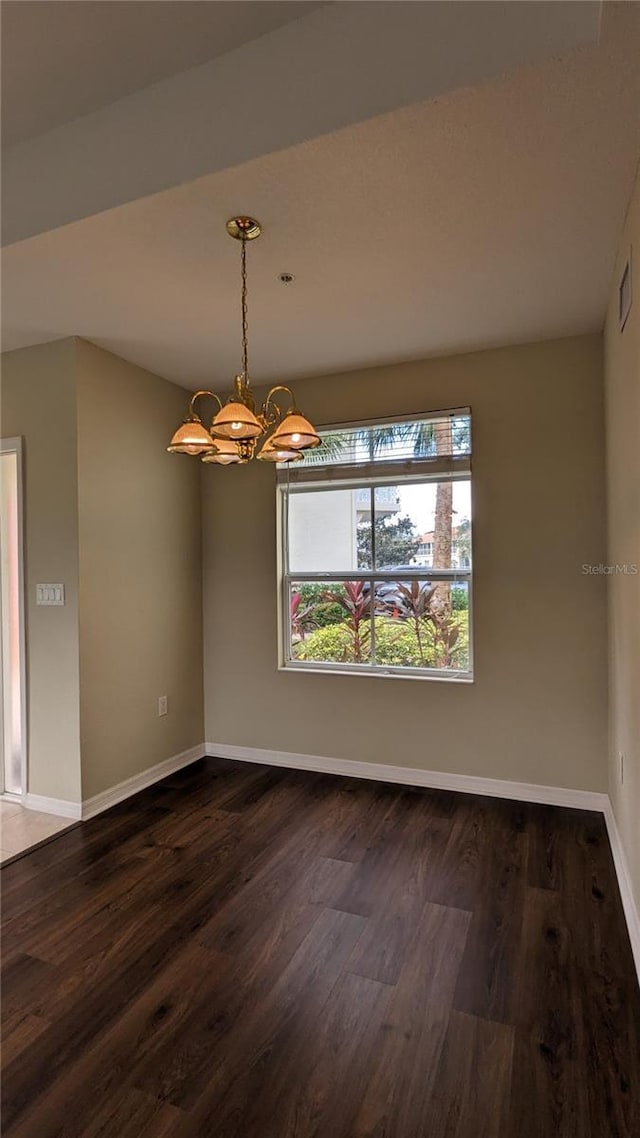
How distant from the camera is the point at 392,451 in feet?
11.5

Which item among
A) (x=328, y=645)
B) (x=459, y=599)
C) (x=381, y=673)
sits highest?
(x=459, y=599)

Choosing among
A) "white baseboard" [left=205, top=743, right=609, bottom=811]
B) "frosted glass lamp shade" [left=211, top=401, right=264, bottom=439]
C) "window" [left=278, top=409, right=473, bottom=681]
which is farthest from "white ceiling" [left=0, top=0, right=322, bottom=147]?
"white baseboard" [left=205, top=743, right=609, bottom=811]

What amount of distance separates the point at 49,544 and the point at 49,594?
11.1 inches

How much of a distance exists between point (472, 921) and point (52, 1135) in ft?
4.84

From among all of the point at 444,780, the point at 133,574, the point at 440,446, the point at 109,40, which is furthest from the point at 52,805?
the point at 109,40

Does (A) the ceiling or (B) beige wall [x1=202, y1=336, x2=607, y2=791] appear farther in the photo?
(B) beige wall [x1=202, y1=336, x2=607, y2=791]

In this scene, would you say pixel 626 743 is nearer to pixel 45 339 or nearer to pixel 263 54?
pixel 263 54

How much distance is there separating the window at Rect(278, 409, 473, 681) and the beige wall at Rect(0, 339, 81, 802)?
1.37 m

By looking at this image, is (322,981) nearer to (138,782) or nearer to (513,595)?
(138,782)

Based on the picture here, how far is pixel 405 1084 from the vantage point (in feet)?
4.81

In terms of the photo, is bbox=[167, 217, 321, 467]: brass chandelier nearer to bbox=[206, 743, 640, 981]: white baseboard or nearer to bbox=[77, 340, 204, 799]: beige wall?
bbox=[77, 340, 204, 799]: beige wall

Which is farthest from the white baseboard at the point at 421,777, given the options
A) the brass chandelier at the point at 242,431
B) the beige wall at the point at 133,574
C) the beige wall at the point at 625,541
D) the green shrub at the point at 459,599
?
the brass chandelier at the point at 242,431

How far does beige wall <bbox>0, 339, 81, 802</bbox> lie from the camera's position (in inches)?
120

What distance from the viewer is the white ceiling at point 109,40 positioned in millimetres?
1523
